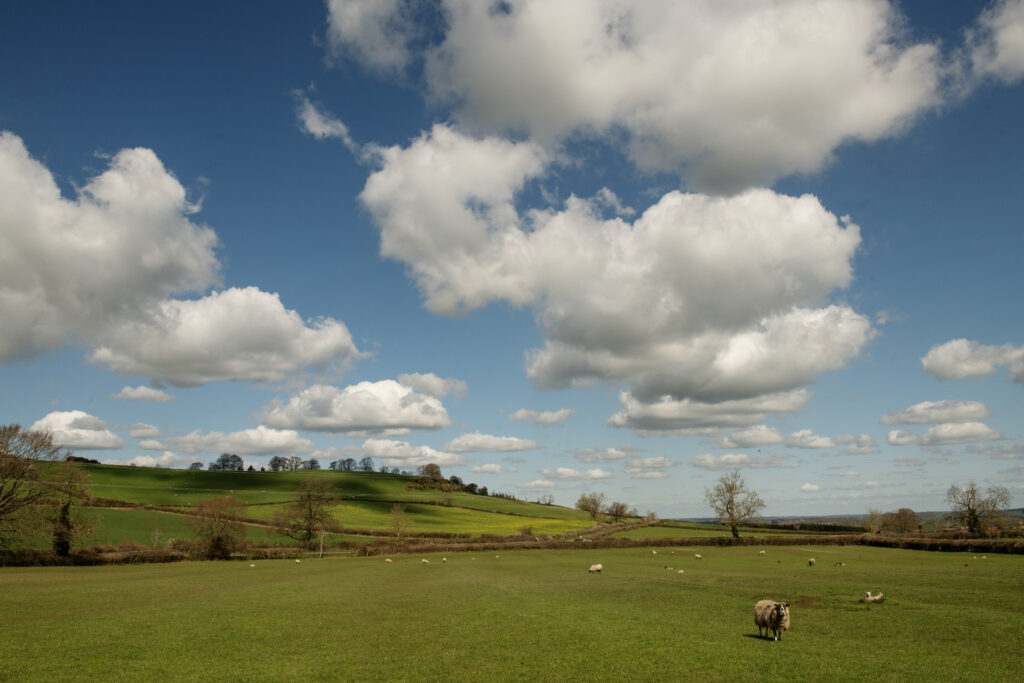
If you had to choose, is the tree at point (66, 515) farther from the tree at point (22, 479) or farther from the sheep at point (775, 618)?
the sheep at point (775, 618)

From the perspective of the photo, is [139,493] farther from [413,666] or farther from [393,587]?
[413,666]

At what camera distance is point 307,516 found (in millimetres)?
80250

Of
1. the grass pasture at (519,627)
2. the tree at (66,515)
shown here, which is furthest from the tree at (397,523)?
the grass pasture at (519,627)

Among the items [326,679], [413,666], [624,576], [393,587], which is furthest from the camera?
[624,576]

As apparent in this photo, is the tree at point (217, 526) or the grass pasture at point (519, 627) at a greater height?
the grass pasture at point (519, 627)

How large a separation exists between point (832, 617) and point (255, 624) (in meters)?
26.2

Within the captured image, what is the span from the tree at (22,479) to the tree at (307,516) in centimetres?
2785

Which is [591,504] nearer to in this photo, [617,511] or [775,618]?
[617,511]

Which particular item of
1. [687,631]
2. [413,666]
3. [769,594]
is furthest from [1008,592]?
[413,666]

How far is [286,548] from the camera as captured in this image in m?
76.1

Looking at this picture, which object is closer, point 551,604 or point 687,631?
point 687,631

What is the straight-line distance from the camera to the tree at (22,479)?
191 feet

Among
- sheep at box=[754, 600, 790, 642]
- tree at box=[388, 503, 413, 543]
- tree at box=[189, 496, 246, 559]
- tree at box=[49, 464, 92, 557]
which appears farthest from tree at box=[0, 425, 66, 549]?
sheep at box=[754, 600, 790, 642]

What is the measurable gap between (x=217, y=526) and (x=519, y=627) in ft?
198
